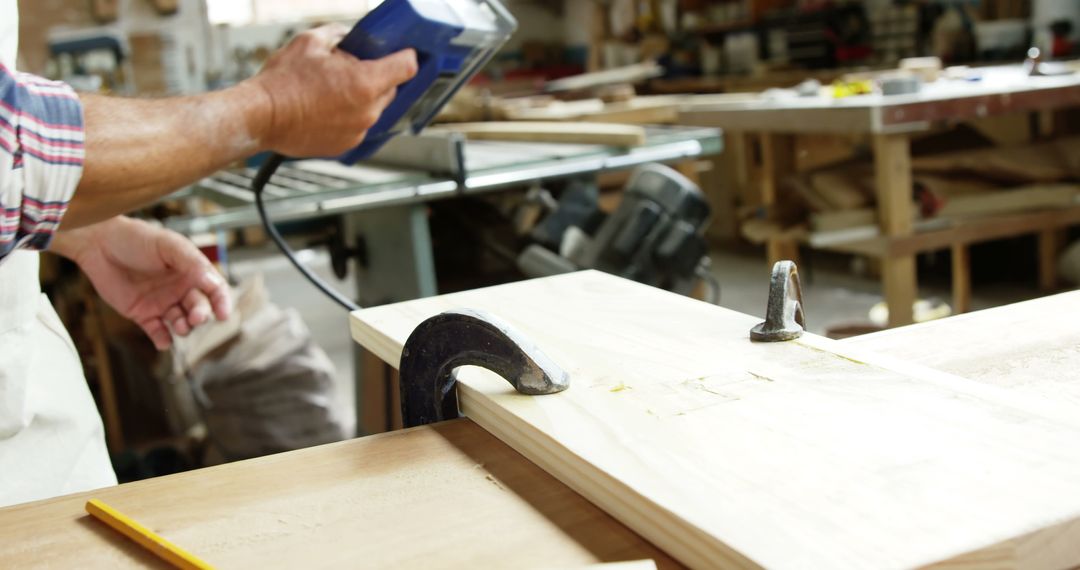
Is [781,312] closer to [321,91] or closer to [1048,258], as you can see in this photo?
[321,91]

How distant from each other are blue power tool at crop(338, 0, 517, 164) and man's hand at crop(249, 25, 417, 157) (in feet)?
0.07

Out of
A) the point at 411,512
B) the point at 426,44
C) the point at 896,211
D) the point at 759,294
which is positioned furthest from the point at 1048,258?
the point at 411,512

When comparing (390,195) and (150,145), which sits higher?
(150,145)

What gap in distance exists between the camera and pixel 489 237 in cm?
247

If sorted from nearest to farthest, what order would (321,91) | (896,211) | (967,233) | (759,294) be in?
(321,91) < (896,211) < (967,233) < (759,294)

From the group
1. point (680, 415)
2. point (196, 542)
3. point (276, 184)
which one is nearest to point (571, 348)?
point (680, 415)

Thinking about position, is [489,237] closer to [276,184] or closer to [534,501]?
[276,184]

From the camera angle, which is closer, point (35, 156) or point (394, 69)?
point (35, 156)

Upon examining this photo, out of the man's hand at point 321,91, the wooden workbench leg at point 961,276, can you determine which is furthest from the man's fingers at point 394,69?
the wooden workbench leg at point 961,276

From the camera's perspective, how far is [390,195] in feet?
6.07

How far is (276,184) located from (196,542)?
1.68m

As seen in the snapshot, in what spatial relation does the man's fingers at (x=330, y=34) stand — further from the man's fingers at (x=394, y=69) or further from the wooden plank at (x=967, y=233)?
the wooden plank at (x=967, y=233)

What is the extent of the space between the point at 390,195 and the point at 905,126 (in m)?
1.36

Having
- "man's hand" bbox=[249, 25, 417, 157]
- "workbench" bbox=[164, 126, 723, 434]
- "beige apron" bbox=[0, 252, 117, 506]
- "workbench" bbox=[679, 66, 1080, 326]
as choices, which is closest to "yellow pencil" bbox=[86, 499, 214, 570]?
"beige apron" bbox=[0, 252, 117, 506]
